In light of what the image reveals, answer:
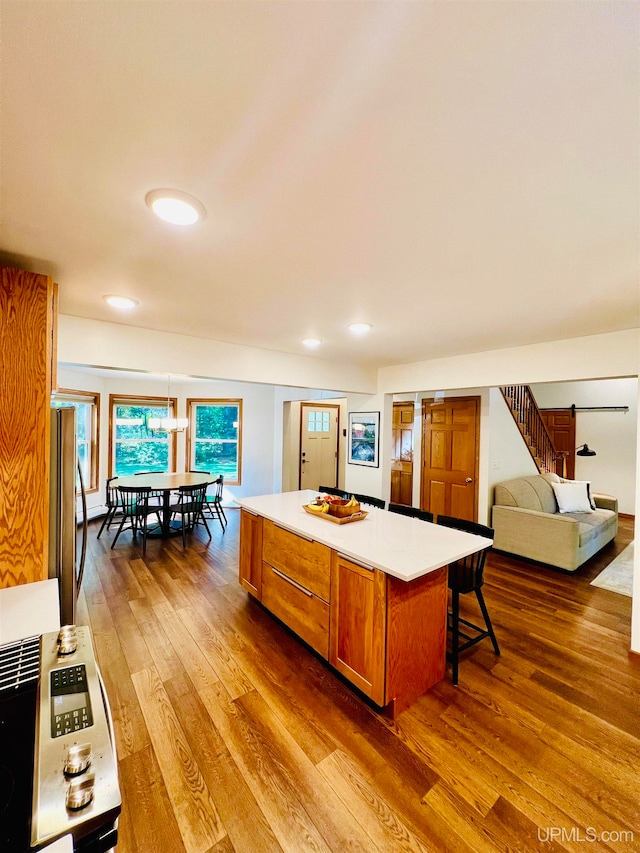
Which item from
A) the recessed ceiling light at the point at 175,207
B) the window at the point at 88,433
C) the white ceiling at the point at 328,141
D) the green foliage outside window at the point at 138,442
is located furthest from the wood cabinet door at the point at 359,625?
the green foliage outside window at the point at 138,442

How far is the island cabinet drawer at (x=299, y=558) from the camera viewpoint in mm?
2252

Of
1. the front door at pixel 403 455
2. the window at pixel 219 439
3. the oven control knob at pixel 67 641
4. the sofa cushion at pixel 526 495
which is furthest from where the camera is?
the window at pixel 219 439

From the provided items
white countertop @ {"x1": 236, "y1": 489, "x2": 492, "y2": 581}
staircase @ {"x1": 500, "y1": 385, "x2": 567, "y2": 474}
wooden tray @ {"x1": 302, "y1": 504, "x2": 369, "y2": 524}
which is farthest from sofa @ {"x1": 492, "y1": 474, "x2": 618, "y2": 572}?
wooden tray @ {"x1": 302, "y1": 504, "x2": 369, "y2": 524}

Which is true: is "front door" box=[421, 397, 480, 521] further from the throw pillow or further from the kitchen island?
the kitchen island

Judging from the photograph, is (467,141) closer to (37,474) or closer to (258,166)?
(258,166)

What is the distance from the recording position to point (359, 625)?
1.99 meters

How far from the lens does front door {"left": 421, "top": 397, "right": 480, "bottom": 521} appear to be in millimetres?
4773

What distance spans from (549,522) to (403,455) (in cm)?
248

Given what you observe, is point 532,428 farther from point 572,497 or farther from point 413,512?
point 413,512

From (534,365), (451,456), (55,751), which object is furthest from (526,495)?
(55,751)

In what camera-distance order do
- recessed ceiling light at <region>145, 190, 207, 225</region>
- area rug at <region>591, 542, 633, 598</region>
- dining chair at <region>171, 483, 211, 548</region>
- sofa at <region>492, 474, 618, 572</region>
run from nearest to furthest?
1. recessed ceiling light at <region>145, 190, 207, 225</region>
2. area rug at <region>591, 542, 633, 598</region>
3. sofa at <region>492, 474, 618, 572</region>
4. dining chair at <region>171, 483, 211, 548</region>

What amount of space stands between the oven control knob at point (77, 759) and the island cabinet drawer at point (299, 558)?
5.20ft

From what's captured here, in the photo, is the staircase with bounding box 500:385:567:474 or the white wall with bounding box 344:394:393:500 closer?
the white wall with bounding box 344:394:393:500

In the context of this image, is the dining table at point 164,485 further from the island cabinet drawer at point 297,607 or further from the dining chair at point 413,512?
the dining chair at point 413,512
